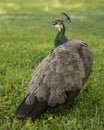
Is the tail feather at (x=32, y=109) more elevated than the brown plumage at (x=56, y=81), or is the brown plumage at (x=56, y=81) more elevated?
the brown plumage at (x=56, y=81)

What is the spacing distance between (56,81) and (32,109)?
54 centimetres

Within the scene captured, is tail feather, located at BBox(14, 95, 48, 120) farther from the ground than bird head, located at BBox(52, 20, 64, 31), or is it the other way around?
bird head, located at BBox(52, 20, 64, 31)

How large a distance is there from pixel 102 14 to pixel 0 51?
15795mm

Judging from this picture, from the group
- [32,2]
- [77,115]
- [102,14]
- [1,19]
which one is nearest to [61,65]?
[77,115]

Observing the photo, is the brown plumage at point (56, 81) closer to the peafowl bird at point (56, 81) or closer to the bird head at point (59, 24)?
the peafowl bird at point (56, 81)

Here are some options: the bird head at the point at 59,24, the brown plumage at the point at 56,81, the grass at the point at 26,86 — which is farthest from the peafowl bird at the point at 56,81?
the bird head at the point at 59,24

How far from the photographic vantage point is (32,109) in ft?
17.5

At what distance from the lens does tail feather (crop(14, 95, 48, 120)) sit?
5305 millimetres

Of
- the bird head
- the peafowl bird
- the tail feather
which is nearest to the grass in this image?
the tail feather

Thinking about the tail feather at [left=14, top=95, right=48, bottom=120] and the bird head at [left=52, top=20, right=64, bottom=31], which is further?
the bird head at [left=52, top=20, right=64, bottom=31]

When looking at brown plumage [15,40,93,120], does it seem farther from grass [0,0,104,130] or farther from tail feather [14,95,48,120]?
grass [0,0,104,130]

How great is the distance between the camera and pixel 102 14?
957 inches

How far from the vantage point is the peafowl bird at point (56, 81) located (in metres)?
5.37

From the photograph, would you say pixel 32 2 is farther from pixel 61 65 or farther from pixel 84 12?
pixel 61 65
